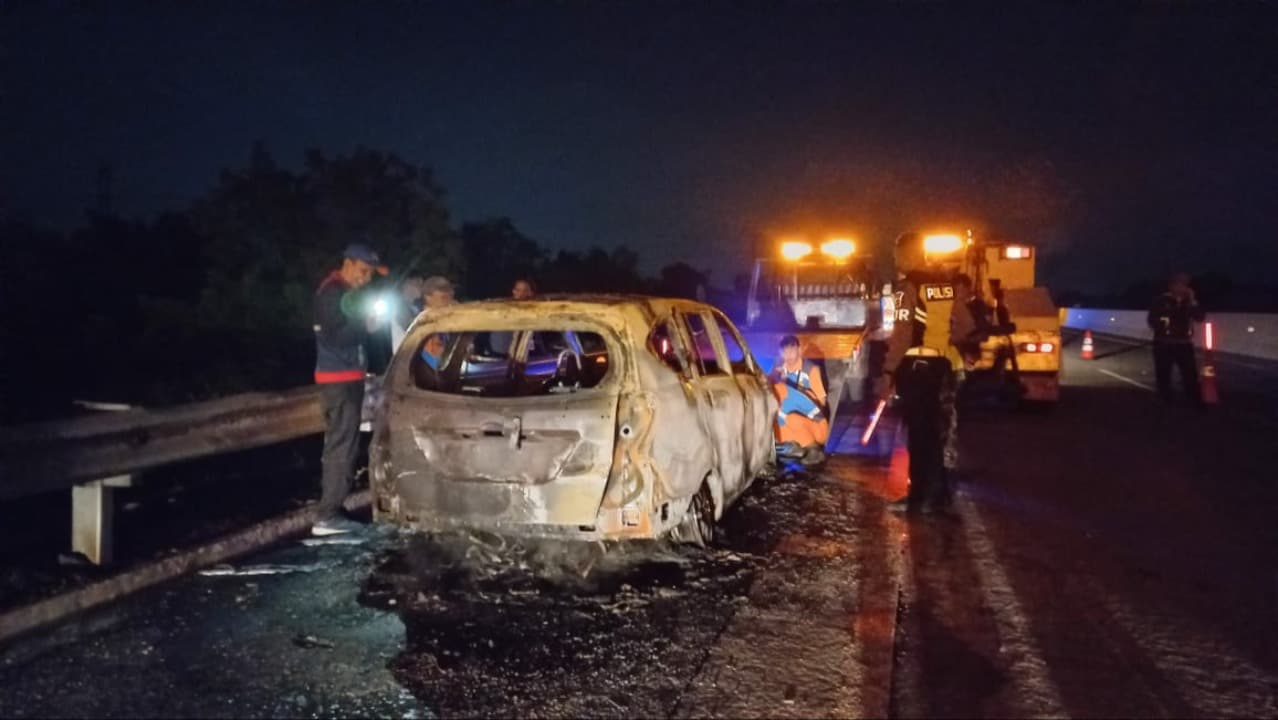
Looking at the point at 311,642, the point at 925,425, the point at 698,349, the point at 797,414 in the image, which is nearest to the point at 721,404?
the point at 698,349

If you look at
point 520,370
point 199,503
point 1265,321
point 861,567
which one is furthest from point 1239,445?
point 1265,321

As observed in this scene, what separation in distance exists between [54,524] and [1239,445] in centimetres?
1135

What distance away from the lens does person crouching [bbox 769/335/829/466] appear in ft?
32.7

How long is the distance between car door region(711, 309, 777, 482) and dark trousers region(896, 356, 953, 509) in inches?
41.9

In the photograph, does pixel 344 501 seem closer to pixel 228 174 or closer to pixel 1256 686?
pixel 1256 686

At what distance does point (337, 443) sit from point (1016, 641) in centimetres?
456

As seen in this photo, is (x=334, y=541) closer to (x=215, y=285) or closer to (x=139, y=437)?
(x=139, y=437)

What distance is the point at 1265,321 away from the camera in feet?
94.0

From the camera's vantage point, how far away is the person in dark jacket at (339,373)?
7.20m

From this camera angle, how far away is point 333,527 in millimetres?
7152

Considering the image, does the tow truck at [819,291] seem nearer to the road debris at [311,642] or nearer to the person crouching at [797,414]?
the person crouching at [797,414]

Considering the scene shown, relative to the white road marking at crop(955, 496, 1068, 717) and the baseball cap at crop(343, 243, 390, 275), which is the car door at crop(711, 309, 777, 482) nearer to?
the white road marking at crop(955, 496, 1068, 717)

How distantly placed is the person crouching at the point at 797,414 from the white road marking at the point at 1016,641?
281 centimetres

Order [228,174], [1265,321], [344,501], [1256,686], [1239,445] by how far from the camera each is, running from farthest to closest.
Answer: [1265,321], [228,174], [1239,445], [344,501], [1256,686]
